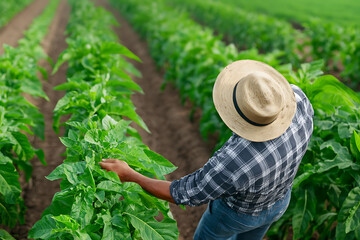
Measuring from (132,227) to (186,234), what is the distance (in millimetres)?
1814

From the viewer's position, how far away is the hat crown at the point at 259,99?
1898mm

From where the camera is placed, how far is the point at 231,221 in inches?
95.0

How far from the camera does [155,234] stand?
2137mm

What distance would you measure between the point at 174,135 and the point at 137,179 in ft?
12.2

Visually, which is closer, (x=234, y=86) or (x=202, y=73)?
(x=234, y=86)

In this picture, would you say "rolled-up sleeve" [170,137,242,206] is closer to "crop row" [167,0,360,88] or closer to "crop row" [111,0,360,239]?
"crop row" [111,0,360,239]

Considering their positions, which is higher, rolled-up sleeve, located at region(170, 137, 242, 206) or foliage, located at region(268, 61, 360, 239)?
rolled-up sleeve, located at region(170, 137, 242, 206)

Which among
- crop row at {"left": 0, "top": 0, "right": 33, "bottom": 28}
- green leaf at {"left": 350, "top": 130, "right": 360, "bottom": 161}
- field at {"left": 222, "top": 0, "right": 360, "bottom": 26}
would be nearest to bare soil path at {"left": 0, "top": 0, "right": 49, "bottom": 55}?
crop row at {"left": 0, "top": 0, "right": 33, "bottom": 28}

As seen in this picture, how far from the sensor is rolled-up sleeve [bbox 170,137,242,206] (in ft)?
6.40

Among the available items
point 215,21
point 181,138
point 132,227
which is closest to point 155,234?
point 132,227

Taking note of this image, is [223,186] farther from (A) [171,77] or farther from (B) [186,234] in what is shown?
(A) [171,77]

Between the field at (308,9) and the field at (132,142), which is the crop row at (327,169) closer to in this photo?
the field at (132,142)

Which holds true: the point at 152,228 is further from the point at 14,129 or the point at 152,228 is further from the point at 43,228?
the point at 14,129

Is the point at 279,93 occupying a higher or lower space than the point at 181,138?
higher
